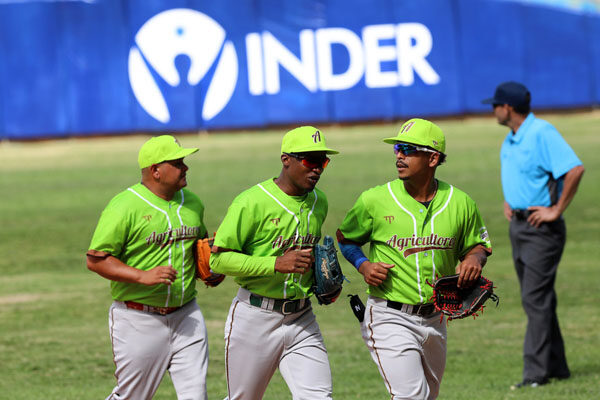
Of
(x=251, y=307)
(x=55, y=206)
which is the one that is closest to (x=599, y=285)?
(x=251, y=307)

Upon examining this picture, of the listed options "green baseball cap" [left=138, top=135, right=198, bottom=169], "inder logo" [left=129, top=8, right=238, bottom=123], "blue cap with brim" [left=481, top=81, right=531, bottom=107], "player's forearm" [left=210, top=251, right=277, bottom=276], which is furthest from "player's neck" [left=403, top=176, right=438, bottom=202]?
"inder logo" [left=129, top=8, right=238, bottom=123]

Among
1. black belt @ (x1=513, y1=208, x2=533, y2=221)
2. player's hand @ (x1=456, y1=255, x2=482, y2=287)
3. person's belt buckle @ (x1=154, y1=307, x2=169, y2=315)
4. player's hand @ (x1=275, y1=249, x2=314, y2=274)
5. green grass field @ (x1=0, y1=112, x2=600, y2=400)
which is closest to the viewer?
player's hand @ (x1=275, y1=249, x2=314, y2=274)

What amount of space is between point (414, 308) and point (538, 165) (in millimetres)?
2925

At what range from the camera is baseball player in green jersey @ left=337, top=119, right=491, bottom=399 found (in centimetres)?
585

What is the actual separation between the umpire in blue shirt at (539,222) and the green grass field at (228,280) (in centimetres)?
32

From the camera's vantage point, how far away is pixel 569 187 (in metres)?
8.26

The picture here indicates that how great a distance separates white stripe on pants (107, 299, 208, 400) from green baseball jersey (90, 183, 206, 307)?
12 cm

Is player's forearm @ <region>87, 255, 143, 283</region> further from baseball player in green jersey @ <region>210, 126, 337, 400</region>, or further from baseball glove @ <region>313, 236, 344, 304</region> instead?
baseball glove @ <region>313, 236, 344, 304</region>

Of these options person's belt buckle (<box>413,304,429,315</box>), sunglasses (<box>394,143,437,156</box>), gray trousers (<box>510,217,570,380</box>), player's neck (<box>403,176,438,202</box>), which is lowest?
gray trousers (<box>510,217,570,380</box>)

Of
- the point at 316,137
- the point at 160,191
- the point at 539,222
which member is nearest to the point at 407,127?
the point at 316,137

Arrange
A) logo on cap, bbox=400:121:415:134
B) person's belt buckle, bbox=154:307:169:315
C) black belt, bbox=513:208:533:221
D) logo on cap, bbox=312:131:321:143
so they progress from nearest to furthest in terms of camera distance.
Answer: logo on cap, bbox=312:131:321:143
logo on cap, bbox=400:121:415:134
person's belt buckle, bbox=154:307:169:315
black belt, bbox=513:208:533:221

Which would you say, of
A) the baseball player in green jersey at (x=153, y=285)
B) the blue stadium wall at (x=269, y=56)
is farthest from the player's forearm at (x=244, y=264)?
the blue stadium wall at (x=269, y=56)

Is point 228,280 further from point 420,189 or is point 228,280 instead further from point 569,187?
point 420,189

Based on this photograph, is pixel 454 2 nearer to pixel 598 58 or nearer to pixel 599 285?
pixel 598 58
